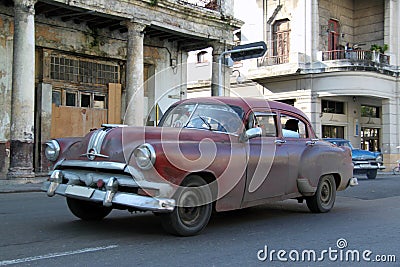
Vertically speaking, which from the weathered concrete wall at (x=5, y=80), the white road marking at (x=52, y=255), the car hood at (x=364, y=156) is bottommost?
the white road marking at (x=52, y=255)

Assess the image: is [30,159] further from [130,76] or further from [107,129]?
[107,129]

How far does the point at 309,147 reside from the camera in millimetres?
8047

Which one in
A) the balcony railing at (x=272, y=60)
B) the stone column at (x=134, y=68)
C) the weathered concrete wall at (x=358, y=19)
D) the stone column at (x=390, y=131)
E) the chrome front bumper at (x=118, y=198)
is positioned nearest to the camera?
the chrome front bumper at (x=118, y=198)

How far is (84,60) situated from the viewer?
60.8 feet

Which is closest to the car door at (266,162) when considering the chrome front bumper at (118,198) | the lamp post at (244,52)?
the chrome front bumper at (118,198)

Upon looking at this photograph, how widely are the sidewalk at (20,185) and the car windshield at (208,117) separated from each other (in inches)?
241

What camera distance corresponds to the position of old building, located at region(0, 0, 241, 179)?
46.6ft

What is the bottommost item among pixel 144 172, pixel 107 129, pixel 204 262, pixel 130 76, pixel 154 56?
pixel 204 262

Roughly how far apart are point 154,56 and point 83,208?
14731mm

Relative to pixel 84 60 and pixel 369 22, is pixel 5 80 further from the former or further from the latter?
pixel 369 22

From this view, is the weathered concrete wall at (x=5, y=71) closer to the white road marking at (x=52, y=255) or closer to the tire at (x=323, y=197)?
the tire at (x=323, y=197)

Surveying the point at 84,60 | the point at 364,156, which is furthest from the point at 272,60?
the point at 84,60

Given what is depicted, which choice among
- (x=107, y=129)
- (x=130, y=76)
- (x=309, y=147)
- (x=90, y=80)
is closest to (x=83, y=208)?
(x=107, y=129)

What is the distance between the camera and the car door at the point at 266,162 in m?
6.73
